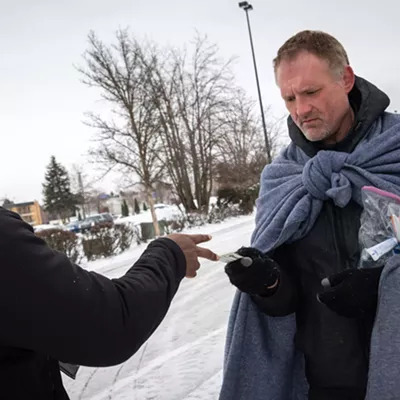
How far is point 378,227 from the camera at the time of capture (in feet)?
4.73

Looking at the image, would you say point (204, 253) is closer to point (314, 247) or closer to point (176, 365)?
point (314, 247)

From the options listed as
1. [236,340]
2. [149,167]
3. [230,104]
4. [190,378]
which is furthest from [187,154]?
[236,340]

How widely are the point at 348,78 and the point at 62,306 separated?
4.74ft

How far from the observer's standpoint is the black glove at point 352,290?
138cm

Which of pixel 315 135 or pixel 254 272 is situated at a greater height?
pixel 315 135

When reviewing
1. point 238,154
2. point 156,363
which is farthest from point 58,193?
point 156,363

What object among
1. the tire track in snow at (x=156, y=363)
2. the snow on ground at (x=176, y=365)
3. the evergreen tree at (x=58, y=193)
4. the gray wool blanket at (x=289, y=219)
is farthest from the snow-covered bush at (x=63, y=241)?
the evergreen tree at (x=58, y=193)

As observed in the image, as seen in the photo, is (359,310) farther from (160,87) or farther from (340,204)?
(160,87)

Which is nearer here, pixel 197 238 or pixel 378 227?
pixel 378 227

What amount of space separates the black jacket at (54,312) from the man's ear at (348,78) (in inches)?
45.9

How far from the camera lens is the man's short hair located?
1.67 metres

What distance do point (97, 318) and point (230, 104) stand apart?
2349 centimetres

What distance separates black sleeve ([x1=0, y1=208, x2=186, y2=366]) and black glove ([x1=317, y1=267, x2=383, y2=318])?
2.11ft

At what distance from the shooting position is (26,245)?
36.8 inches
